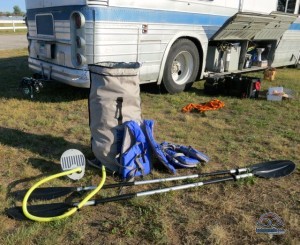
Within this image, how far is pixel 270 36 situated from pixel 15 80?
6159 millimetres

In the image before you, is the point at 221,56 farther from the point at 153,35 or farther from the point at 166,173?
the point at 166,173

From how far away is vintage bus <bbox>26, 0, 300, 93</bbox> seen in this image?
15.6ft

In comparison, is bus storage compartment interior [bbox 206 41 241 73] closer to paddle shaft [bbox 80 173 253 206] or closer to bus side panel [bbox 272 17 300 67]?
bus side panel [bbox 272 17 300 67]

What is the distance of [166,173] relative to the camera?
3283mm

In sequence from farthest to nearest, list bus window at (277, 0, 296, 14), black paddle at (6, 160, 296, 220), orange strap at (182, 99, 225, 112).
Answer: bus window at (277, 0, 296, 14) → orange strap at (182, 99, 225, 112) → black paddle at (6, 160, 296, 220)

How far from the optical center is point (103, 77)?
3.10 m

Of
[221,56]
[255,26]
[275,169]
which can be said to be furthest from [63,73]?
[255,26]

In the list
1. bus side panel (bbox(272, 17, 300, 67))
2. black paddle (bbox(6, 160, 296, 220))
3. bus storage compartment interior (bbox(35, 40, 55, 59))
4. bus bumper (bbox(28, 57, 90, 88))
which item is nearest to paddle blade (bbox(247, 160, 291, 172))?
black paddle (bbox(6, 160, 296, 220))

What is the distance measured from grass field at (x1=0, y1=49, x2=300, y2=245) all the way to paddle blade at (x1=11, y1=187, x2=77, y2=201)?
9cm

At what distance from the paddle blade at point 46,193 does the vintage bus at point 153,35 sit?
2.38 metres

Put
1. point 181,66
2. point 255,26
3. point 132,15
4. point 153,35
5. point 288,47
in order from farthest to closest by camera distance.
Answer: point 288,47 < point 255,26 < point 181,66 < point 153,35 < point 132,15

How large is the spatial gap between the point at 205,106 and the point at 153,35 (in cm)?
144

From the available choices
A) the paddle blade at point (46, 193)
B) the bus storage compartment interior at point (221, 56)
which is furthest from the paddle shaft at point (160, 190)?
the bus storage compartment interior at point (221, 56)

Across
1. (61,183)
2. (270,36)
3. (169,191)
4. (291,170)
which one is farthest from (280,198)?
(270,36)
